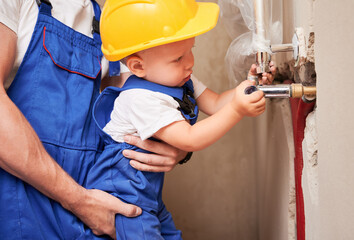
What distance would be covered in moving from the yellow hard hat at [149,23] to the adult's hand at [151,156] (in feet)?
0.76

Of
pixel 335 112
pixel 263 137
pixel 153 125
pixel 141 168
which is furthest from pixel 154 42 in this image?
pixel 263 137

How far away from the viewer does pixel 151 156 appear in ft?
3.02

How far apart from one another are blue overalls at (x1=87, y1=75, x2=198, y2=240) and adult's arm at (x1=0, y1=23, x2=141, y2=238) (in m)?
0.02

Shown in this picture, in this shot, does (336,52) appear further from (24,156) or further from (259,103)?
(24,156)

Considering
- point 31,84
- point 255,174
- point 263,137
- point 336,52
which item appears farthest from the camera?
point 255,174

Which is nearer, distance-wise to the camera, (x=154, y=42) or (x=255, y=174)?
(x=154, y=42)

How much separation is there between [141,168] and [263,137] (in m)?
0.71

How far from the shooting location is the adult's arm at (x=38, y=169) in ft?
2.56

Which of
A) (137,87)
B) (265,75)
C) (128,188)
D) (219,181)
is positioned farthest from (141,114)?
(219,181)

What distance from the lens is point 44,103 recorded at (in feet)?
2.98

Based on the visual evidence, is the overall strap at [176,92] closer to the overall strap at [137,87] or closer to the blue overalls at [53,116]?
the overall strap at [137,87]

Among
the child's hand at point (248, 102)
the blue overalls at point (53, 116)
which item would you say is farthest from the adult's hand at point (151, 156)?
the child's hand at point (248, 102)

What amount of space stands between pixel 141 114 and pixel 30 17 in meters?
0.41

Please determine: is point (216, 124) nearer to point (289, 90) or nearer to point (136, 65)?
point (289, 90)
